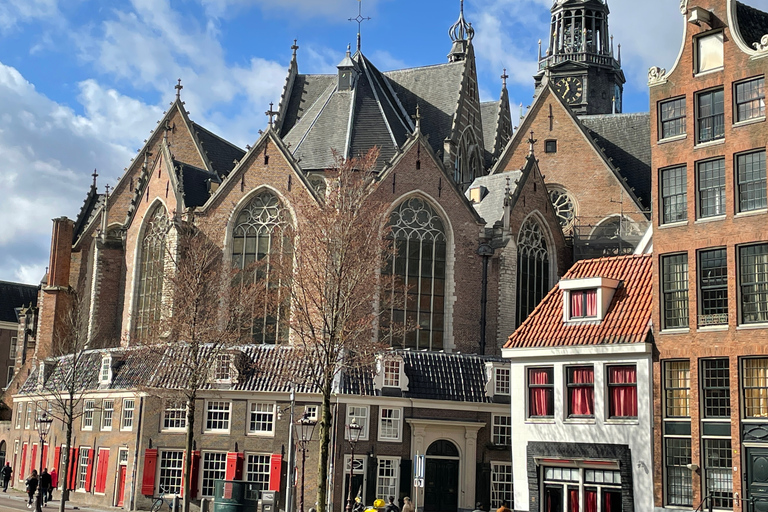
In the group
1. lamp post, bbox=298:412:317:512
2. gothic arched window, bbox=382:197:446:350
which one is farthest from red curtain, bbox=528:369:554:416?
gothic arched window, bbox=382:197:446:350

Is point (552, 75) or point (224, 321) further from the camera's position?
point (552, 75)

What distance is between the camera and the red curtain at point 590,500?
1142 inches

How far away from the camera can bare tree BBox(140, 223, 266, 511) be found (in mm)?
35312

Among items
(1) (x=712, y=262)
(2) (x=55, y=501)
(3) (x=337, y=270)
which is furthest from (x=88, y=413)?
(1) (x=712, y=262)

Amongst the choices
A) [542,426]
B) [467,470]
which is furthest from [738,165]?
[467,470]

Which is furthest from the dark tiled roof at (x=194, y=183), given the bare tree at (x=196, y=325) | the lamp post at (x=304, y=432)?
the lamp post at (x=304, y=432)

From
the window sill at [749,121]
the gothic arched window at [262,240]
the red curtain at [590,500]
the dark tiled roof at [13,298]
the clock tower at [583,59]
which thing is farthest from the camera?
the dark tiled roof at [13,298]

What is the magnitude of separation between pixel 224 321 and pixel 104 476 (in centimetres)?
802

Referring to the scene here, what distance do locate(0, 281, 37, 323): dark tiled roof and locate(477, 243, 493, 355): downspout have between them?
180 ft

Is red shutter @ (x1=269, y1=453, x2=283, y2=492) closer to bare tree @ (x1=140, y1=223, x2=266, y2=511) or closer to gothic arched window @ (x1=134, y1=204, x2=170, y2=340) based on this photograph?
bare tree @ (x1=140, y1=223, x2=266, y2=511)

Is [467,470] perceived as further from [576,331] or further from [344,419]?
[576,331]

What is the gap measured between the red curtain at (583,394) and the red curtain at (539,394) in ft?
3.13

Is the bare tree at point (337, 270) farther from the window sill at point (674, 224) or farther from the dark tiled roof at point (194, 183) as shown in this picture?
the dark tiled roof at point (194, 183)

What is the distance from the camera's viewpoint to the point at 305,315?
3058cm
